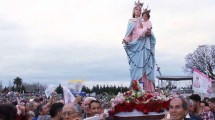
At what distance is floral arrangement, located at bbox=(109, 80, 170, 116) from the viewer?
6699mm

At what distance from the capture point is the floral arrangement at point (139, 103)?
6.70 m

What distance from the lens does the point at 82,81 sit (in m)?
9.71

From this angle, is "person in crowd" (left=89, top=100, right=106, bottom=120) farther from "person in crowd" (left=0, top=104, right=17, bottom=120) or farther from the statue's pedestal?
"person in crowd" (left=0, top=104, right=17, bottom=120)

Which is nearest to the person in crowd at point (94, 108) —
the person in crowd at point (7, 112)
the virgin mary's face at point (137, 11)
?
the person in crowd at point (7, 112)

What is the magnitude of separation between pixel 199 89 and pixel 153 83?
701 cm

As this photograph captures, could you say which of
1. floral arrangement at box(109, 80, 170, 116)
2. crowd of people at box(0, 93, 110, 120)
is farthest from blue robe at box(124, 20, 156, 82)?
floral arrangement at box(109, 80, 170, 116)

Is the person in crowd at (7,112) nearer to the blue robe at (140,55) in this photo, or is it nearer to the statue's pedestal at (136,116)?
the statue's pedestal at (136,116)

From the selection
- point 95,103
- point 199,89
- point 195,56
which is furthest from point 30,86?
point 95,103

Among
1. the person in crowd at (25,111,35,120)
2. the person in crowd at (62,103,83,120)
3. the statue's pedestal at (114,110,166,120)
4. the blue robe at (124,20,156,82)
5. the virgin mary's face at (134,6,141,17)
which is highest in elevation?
the virgin mary's face at (134,6,141,17)

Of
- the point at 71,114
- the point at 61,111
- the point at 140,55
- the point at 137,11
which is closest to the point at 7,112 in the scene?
the point at 71,114

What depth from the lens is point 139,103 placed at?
266 inches

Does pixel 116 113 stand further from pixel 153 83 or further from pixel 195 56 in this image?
pixel 195 56

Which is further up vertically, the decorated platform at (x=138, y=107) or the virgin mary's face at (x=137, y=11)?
the virgin mary's face at (x=137, y=11)

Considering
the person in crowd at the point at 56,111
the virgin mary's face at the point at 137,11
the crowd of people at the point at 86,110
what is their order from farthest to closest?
the virgin mary's face at the point at 137,11 < the person in crowd at the point at 56,111 < the crowd of people at the point at 86,110
